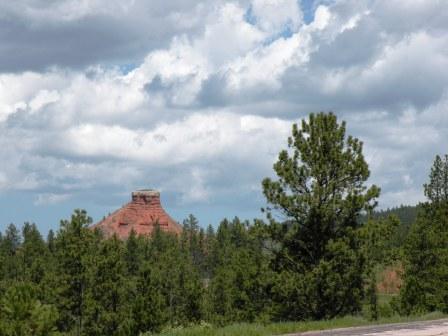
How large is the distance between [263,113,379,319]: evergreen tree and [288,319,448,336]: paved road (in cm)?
356

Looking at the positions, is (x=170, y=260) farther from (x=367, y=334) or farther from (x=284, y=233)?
(x=367, y=334)

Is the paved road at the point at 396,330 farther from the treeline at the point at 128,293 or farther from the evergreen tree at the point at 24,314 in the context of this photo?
the evergreen tree at the point at 24,314

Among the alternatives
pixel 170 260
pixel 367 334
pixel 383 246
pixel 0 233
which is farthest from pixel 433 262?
pixel 0 233

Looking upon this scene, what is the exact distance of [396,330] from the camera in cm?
1892

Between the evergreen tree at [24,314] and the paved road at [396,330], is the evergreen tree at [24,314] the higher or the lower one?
the higher one

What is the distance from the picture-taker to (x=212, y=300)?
6109cm

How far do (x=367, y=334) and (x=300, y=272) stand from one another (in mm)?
7436

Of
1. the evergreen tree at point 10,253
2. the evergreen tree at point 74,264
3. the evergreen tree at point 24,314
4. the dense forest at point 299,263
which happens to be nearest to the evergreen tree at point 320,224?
the dense forest at point 299,263

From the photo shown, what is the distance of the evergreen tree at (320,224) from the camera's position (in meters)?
24.0

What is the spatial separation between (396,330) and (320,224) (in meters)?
6.58

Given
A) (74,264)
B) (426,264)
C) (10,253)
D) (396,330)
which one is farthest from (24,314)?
(10,253)

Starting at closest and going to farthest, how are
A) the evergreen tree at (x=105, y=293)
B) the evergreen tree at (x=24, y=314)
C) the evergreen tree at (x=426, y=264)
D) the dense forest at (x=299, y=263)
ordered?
the evergreen tree at (x=24, y=314), the dense forest at (x=299, y=263), the evergreen tree at (x=426, y=264), the evergreen tree at (x=105, y=293)

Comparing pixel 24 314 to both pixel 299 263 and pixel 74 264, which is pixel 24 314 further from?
pixel 74 264

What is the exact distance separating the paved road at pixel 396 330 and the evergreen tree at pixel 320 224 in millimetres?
3560
